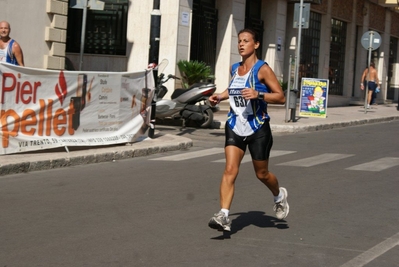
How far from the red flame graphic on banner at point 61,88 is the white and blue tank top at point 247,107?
18.3ft

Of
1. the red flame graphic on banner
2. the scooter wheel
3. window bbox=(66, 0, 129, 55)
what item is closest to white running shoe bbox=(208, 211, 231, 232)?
the red flame graphic on banner

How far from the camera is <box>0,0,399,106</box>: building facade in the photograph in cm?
1794

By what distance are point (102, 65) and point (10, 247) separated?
16867 mm

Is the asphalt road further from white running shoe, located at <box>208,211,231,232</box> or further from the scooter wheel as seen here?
the scooter wheel

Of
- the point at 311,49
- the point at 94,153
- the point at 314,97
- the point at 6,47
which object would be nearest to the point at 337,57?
the point at 311,49

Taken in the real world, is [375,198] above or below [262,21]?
below

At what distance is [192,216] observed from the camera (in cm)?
796

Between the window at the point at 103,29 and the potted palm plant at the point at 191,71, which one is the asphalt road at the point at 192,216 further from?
the window at the point at 103,29

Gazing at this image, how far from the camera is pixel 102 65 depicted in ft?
75.7

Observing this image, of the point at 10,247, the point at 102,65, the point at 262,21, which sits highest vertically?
the point at 262,21

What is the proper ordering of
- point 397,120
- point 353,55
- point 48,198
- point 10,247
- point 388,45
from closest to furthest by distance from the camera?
point 10,247 < point 48,198 < point 397,120 < point 353,55 < point 388,45

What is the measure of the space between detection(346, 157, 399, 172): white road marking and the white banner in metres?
4.09

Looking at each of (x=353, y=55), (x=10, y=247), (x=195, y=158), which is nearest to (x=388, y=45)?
(x=353, y=55)

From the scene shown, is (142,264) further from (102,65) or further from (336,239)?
(102,65)
